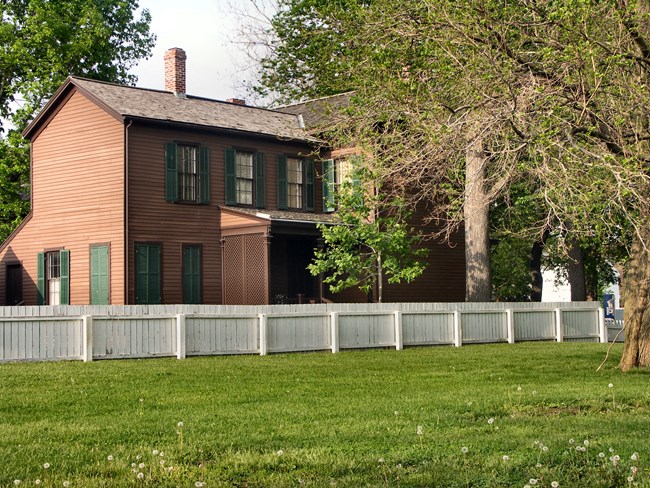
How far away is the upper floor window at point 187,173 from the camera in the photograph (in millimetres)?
29938

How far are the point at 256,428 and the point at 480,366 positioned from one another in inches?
358

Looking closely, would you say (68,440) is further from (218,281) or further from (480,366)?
(218,281)

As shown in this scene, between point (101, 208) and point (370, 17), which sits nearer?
point (370, 17)

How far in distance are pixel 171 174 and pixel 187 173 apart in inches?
25.2

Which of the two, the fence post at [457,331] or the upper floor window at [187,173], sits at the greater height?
the upper floor window at [187,173]

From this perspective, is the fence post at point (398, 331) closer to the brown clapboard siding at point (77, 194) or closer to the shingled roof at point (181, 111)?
the shingled roof at point (181, 111)

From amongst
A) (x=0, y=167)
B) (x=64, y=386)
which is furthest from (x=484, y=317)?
(x=0, y=167)

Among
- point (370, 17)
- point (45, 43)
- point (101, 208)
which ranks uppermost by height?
point (45, 43)

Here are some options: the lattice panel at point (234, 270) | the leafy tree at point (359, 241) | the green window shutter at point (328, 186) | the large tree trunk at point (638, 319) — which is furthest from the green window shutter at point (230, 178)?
the large tree trunk at point (638, 319)

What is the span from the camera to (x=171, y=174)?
98.3 feet

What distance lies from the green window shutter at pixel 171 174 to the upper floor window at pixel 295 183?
3960 mm

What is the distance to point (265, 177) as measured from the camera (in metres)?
32.2

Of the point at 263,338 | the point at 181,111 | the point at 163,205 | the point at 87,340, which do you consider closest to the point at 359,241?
the point at 163,205

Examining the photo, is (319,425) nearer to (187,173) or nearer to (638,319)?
(638,319)
